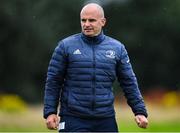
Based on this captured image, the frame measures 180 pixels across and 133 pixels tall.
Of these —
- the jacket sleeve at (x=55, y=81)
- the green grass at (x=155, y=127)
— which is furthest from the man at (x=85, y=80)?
the green grass at (x=155, y=127)

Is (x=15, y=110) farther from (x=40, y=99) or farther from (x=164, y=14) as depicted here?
(x=164, y=14)

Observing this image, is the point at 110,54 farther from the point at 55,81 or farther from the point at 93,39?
the point at 55,81

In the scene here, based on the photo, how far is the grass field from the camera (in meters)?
20.3

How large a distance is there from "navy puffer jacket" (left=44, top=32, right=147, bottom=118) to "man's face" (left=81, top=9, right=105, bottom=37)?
55 millimetres

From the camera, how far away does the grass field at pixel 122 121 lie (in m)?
20.3

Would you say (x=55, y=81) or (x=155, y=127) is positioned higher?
(x=55, y=81)

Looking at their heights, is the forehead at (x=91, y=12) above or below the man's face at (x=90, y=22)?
above

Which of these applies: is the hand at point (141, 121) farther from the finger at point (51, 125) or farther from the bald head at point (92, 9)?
the bald head at point (92, 9)

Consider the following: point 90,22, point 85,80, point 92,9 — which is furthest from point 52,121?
point 92,9

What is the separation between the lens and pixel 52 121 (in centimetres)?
864

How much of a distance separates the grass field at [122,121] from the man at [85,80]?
10.4m

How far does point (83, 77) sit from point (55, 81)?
0.95ft

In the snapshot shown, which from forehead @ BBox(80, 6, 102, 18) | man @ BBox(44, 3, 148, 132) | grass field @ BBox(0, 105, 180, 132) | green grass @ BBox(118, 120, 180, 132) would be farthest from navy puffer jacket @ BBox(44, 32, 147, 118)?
green grass @ BBox(118, 120, 180, 132)

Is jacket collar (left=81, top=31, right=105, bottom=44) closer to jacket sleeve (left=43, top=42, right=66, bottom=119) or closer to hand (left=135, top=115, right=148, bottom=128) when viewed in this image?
jacket sleeve (left=43, top=42, right=66, bottom=119)
